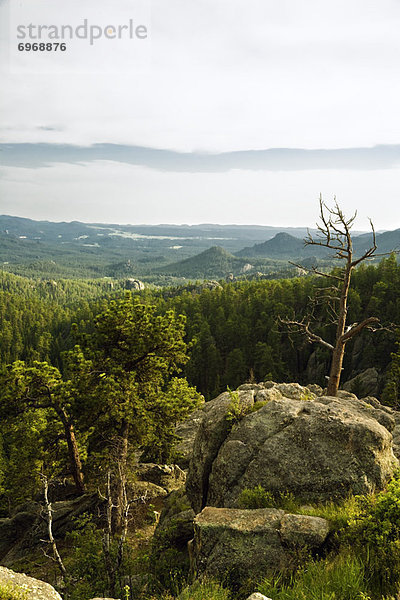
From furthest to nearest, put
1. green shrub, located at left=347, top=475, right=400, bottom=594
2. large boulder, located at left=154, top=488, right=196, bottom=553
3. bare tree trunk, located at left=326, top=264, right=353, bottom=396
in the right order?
bare tree trunk, located at left=326, top=264, right=353, bottom=396
large boulder, located at left=154, top=488, right=196, bottom=553
green shrub, located at left=347, top=475, right=400, bottom=594

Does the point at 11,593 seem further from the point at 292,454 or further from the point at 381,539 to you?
the point at 292,454

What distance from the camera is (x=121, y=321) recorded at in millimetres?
18469

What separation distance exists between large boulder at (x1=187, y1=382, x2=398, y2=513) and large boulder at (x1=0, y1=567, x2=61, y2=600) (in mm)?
5250

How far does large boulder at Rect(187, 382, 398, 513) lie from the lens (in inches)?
371

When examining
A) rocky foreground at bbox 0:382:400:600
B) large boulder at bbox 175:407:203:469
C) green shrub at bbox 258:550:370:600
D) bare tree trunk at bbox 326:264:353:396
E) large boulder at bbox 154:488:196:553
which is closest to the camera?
green shrub at bbox 258:550:370:600

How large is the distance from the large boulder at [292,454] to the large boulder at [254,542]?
1959 mm

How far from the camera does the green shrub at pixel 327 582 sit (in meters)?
5.60

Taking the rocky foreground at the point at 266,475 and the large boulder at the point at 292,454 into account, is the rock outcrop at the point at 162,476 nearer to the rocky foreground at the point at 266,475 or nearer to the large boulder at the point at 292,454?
the rocky foreground at the point at 266,475

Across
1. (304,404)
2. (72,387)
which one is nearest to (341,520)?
(304,404)

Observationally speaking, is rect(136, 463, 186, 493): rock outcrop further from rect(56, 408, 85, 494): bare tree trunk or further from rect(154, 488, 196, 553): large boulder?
rect(154, 488, 196, 553): large boulder

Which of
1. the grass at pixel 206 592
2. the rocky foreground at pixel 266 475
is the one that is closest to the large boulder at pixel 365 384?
the rocky foreground at pixel 266 475

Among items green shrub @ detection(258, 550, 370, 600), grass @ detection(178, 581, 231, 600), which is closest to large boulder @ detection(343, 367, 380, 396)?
green shrub @ detection(258, 550, 370, 600)

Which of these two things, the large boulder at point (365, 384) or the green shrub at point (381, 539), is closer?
the green shrub at point (381, 539)

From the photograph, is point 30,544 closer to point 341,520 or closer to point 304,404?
point 304,404
